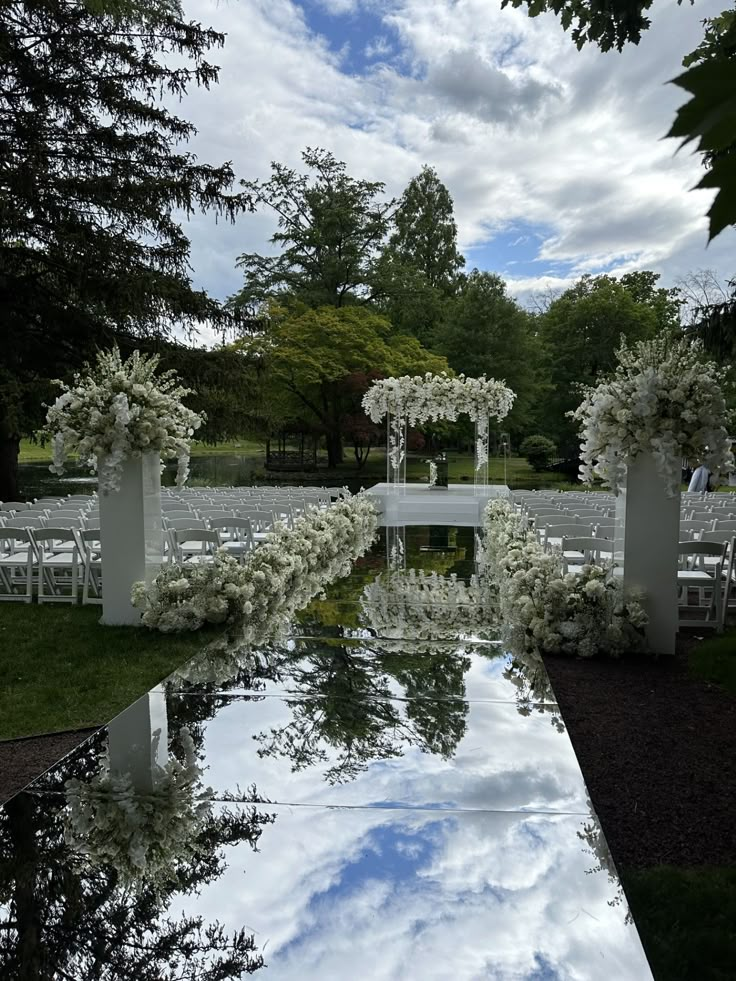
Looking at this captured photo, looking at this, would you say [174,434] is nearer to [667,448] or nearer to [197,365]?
[667,448]

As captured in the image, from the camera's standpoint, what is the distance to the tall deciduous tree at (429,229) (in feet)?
138

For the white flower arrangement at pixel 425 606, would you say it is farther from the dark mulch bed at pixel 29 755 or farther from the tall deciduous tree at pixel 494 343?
the tall deciduous tree at pixel 494 343

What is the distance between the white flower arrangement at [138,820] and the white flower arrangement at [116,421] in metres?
4.72

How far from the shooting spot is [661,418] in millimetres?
6156

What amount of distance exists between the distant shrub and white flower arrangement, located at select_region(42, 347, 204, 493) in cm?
2867

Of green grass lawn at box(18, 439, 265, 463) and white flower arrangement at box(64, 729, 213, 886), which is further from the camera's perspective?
green grass lawn at box(18, 439, 265, 463)

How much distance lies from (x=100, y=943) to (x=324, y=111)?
124 ft

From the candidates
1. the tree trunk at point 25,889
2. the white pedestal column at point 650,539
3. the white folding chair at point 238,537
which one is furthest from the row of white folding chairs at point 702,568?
the tree trunk at point 25,889

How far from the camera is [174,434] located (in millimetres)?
7625

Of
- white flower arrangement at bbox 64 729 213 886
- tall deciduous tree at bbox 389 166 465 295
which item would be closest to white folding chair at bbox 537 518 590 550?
white flower arrangement at bbox 64 729 213 886

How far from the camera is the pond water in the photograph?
90.7ft

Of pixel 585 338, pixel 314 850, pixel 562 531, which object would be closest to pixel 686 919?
pixel 314 850

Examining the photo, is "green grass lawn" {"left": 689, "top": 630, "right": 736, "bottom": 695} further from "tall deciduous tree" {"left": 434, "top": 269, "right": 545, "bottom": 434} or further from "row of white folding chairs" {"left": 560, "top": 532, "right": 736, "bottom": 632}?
"tall deciduous tree" {"left": 434, "top": 269, "right": 545, "bottom": 434}

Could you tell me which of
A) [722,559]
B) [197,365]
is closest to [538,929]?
[722,559]
